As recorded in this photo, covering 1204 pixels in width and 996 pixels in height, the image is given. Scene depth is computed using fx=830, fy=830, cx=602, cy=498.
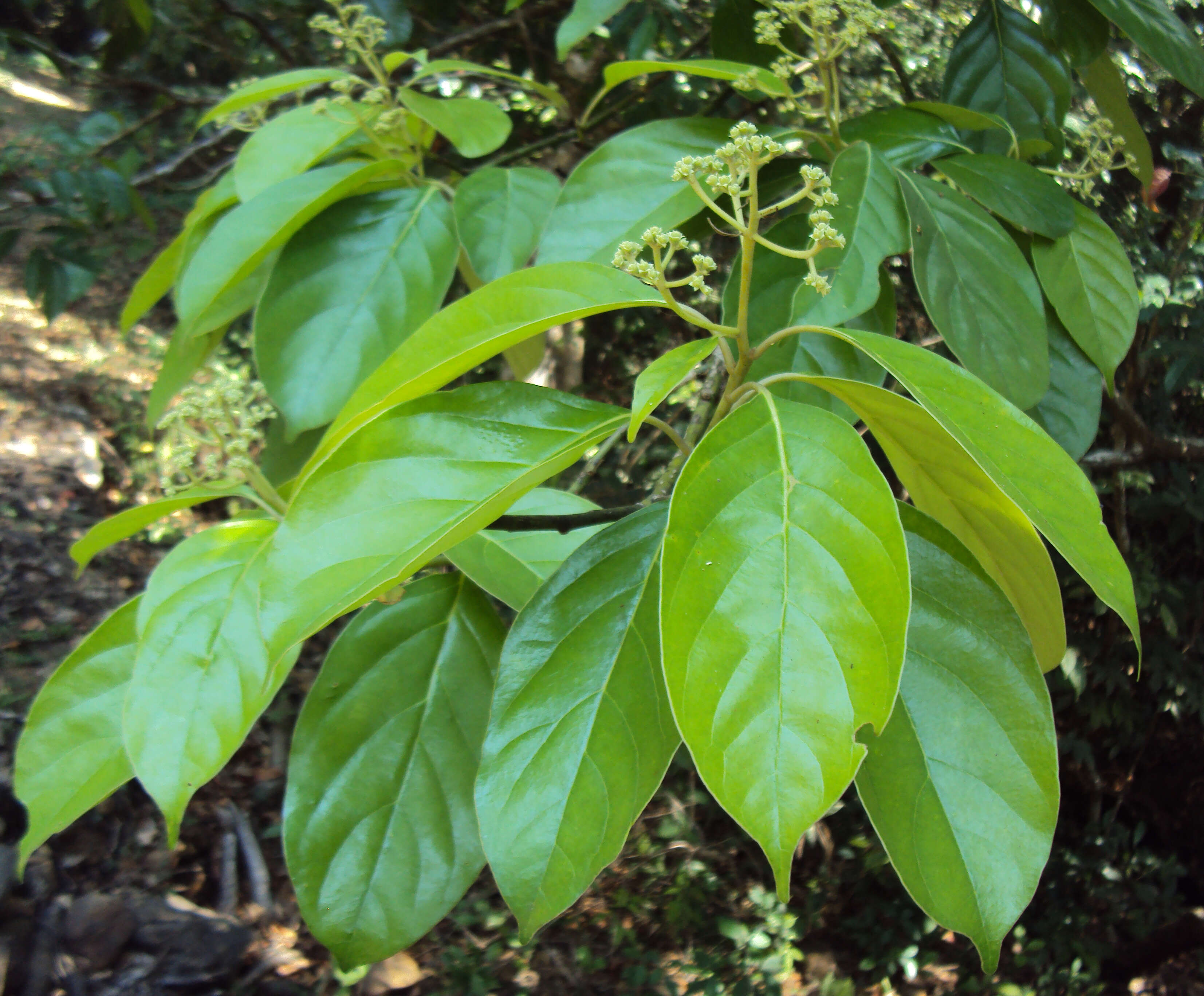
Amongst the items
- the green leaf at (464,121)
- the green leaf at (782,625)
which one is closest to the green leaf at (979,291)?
the green leaf at (782,625)

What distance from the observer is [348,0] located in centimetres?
185

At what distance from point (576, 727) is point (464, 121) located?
738 millimetres

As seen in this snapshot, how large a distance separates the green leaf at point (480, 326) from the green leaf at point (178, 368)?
519mm

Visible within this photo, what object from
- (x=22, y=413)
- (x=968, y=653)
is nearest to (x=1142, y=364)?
(x=968, y=653)

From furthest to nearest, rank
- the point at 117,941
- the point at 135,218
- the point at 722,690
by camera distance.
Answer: the point at 135,218 < the point at 117,941 < the point at 722,690

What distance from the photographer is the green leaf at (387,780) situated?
2.29 ft

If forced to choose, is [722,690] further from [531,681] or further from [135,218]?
[135,218]

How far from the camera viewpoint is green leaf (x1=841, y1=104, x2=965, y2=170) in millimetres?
908

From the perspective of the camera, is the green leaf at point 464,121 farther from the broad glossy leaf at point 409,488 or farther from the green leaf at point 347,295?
the broad glossy leaf at point 409,488

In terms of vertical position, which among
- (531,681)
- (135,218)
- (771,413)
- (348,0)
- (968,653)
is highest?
(348,0)

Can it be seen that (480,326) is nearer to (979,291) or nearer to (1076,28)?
(979,291)

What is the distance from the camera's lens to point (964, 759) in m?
0.58

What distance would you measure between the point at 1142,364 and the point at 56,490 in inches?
161

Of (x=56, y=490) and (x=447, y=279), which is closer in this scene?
(x=447, y=279)
